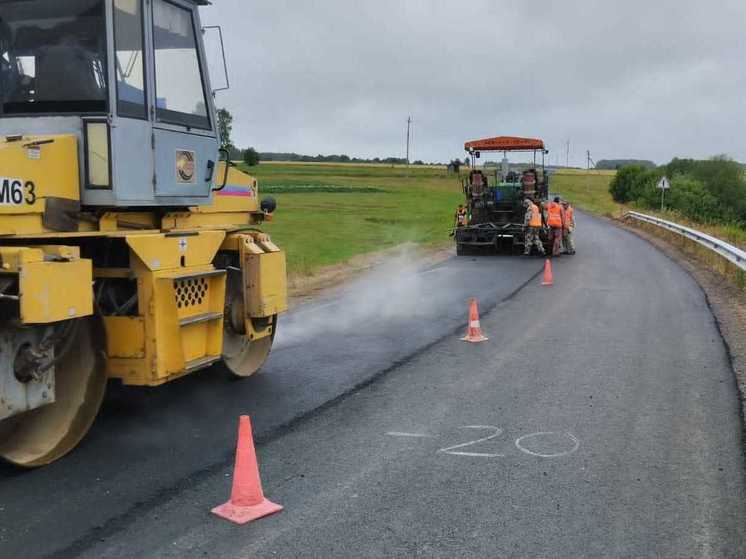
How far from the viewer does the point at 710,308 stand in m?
11.9

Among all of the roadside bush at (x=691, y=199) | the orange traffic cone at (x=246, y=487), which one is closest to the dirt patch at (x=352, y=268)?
the orange traffic cone at (x=246, y=487)

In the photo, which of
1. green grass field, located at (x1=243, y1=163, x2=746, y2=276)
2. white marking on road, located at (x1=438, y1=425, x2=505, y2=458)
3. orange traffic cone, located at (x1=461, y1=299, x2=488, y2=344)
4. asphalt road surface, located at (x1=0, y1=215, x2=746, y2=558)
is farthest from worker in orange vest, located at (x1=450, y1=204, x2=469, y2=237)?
white marking on road, located at (x1=438, y1=425, x2=505, y2=458)

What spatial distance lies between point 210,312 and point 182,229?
30.1 inches

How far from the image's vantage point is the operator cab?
5539mm

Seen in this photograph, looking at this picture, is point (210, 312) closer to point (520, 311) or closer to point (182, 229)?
point (182, 229)

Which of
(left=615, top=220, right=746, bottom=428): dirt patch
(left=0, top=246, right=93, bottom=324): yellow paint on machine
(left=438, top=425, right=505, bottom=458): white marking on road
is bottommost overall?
(left=438, top=425, right=505, bottom=458): white marking on road

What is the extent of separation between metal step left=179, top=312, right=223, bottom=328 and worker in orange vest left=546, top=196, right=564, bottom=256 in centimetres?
1568

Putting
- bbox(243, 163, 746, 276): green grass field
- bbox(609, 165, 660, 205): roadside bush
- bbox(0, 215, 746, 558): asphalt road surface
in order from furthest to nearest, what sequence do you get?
1. bbox(609, 165, 660, 205): roadside bush
2. bbox(243, 163, 746, 276): green grass field
3. bbox(0, 215, 746, 558): asphalt road surface

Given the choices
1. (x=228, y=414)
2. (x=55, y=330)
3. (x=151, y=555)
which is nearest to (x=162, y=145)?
(x=55, y=330)

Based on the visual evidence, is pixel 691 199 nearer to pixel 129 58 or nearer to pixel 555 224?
pixel 555 224

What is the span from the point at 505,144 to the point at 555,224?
3.23 meters

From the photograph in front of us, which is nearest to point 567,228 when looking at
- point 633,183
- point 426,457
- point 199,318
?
point 199,318

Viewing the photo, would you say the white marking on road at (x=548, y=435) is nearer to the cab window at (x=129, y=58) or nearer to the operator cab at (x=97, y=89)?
the operator cab at (x=97, y=89)

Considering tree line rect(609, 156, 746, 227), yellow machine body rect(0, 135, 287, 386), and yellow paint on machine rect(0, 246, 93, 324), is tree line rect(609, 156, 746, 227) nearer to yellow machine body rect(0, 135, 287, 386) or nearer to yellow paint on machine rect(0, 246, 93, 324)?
yellow machine body rect(0, 135, 287, 386)
